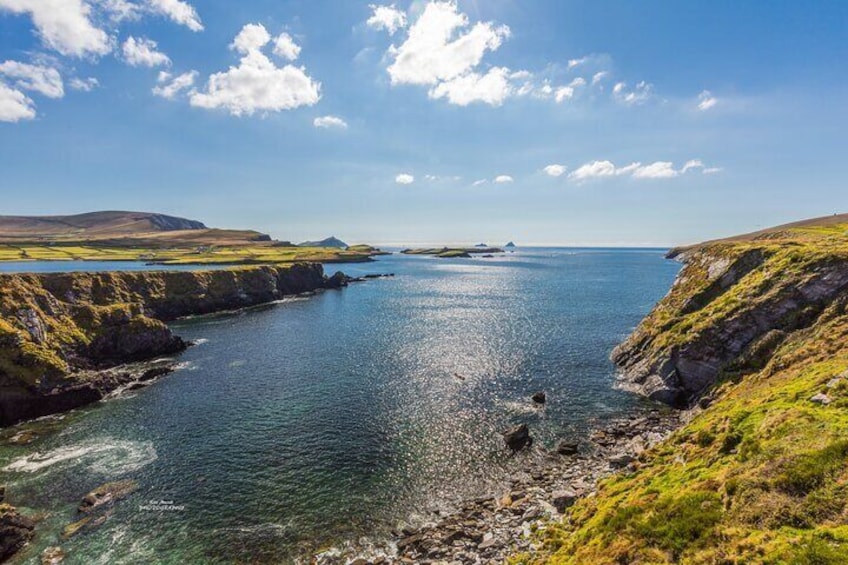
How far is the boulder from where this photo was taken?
145 ft

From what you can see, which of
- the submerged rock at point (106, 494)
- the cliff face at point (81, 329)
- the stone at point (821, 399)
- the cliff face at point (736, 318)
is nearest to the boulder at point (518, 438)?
the cliff face at point (736, 318)

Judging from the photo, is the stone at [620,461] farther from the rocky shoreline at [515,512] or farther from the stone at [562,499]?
the stone at [562,499]

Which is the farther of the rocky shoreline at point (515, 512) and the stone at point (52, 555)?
the stone at point (52, 555)

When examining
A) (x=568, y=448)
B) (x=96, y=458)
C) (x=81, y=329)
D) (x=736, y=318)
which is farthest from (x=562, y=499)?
(x=81, y=329)

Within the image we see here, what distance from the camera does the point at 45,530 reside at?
3325cm

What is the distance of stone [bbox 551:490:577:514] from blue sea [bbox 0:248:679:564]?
6379 millimetres

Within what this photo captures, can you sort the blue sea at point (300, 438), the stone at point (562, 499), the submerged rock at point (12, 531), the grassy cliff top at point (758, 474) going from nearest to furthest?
the grassy cliff top at point (758, 474), the submerged rock at point (12, 531), the stone at point (562, 499), the blue sea at point (300, 438)

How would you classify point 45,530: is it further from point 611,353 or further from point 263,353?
point 611,353

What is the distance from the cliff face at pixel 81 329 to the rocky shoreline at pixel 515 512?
51.7 metres

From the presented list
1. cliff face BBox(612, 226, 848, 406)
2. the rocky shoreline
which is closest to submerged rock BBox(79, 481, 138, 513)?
the rocky shoreline

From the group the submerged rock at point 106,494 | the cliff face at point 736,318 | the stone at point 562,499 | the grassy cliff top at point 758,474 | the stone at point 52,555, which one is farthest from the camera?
the cliff face at point 736,318

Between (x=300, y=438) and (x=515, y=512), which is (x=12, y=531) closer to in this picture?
(x=300, y=438)

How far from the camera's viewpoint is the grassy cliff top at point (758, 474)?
60.7 ft

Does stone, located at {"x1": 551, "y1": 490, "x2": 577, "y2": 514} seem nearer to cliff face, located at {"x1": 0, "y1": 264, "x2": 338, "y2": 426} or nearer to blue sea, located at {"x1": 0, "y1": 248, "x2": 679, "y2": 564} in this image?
blue sea, located at {"x1": 0, "y1": 248, "x2": 679, "y2": 564}
